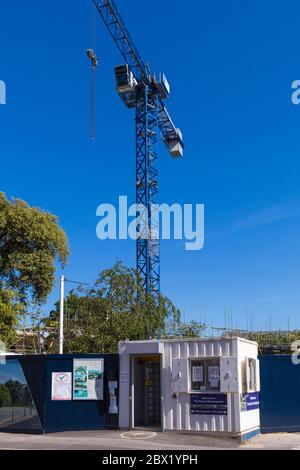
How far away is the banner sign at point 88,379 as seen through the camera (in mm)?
18141

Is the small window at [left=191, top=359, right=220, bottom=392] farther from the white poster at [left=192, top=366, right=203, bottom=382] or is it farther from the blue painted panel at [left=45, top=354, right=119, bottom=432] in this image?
the blue painted panel at [left=45, top=354, right=119, bottom=432]

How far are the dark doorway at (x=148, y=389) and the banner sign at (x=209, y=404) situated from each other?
72.6 inches

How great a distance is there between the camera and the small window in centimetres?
1673

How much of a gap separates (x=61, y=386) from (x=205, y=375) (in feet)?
15.2

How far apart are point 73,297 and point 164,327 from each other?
579 cm

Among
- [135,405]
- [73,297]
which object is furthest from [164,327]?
[135,405]

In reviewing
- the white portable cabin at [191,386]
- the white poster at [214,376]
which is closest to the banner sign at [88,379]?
the white portable cabin at [191,386]

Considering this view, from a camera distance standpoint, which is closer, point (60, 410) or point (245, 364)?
point (245, 364)

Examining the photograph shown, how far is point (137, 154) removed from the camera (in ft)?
174

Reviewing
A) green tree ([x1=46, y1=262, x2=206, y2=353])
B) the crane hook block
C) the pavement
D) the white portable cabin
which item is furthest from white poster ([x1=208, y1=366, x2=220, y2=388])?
the crane hook block

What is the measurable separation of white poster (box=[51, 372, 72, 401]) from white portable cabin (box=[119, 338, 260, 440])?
5.46 feet

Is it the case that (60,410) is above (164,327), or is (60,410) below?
below

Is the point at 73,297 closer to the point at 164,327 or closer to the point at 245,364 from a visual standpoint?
the point at 164,327
